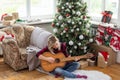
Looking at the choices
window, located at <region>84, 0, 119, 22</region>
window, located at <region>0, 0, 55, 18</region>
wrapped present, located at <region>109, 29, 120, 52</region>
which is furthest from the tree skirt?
window, located at <region>0, 0, 55, 18</region>

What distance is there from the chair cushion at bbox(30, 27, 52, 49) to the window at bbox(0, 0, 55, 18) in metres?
1.23

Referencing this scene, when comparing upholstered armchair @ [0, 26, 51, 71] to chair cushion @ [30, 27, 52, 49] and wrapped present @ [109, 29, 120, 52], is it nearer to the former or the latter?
chair cushion @ [30, 27, 52, 49]

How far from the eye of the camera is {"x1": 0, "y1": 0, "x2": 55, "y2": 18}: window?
17.9ft

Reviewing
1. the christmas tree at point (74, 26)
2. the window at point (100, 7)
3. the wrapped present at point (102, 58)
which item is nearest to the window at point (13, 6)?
the christmas tree at point (74, 26)

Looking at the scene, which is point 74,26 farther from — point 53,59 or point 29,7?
point 29,7

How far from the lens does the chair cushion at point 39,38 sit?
4.38 m

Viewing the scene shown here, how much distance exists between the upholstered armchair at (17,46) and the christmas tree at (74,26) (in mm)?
721

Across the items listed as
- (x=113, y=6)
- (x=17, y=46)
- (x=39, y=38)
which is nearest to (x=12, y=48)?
(x=17, y=46)

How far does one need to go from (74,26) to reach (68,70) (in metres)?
0.98

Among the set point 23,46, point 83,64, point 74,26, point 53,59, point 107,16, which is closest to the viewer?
point 53,59

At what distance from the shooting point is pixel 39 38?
4516 mm

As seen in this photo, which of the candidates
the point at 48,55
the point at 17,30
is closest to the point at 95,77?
the point at 48,55

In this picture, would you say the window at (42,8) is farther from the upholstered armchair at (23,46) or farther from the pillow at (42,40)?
the pillow at (42,40)

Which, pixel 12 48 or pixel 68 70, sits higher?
pixel 12 48
